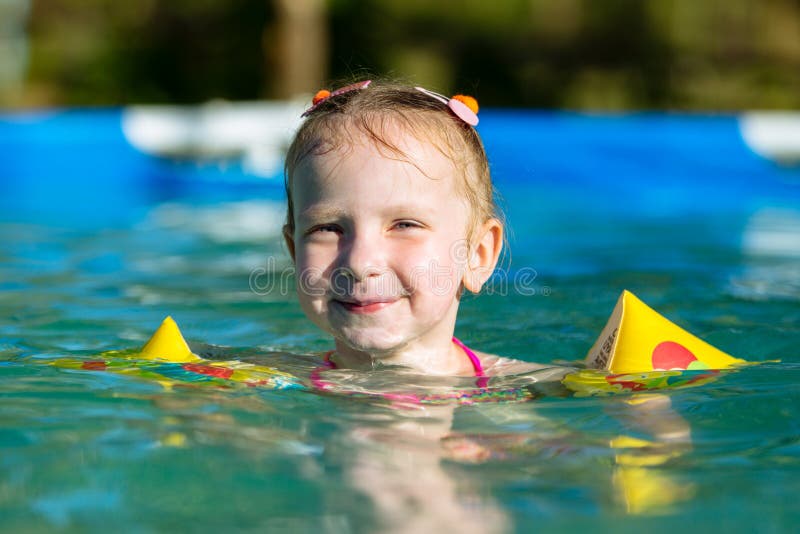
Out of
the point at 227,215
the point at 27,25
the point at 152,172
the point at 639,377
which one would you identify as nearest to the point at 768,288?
the point at 639,377

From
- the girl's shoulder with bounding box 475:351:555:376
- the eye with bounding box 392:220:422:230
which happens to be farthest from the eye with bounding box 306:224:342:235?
the girl's shoulder with bounding box 475:351:555:376

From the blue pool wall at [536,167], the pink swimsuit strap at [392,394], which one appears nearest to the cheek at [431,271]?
the pink swimsuit strap at [392,394]

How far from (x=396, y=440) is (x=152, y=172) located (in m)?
7.32

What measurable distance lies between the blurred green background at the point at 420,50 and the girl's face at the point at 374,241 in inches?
352

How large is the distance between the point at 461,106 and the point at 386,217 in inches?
19.0

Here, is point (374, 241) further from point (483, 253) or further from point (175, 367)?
point (175, 367)

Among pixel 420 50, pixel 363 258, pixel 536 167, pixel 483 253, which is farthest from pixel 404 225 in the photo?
pixel 420 50

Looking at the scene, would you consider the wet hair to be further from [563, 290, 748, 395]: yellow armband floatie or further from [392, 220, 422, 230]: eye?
[563, 290, 748, 395]: yellow armband floatie

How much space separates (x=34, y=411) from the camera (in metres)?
2.59

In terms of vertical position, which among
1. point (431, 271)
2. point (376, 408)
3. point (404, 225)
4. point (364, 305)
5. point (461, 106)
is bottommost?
point (376, 408)

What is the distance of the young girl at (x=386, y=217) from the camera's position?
9.32 feet

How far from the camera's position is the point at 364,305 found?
2.86 metres

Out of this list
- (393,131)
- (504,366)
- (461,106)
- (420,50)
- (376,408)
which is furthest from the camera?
(420,50)

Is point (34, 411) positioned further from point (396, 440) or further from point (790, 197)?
point (790, 197)
